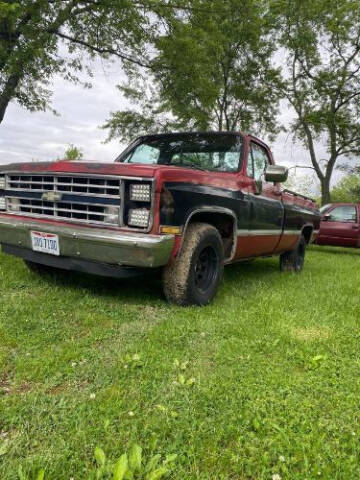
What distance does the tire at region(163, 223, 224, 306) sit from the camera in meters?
3.50

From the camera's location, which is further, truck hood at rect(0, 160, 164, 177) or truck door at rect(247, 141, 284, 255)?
truck door at rect(247, 141, 284, 255)

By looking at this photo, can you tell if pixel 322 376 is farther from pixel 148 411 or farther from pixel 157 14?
pixel 157 14

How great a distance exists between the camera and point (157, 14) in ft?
31.5

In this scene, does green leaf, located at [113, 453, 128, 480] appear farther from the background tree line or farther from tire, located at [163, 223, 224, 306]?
the background tree line

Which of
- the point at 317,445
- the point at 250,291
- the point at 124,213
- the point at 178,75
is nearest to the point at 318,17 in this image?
the point at 178,75

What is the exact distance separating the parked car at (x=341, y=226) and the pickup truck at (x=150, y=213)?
7.14 metres

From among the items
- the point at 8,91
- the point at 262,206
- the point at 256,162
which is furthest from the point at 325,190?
the point at 262,206

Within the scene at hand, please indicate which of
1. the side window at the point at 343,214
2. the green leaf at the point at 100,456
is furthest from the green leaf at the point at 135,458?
the side window at the point at 343,214

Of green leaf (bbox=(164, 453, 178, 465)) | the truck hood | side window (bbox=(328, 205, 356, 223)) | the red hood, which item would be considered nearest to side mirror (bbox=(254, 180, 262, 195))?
the red hood

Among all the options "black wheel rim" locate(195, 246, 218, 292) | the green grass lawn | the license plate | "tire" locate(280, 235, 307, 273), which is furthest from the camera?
"tire" locate(280, 235, 307, 273)

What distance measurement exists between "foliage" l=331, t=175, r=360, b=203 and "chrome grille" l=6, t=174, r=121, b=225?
104 ft

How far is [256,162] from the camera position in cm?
497

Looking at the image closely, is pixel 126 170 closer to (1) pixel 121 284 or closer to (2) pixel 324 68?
(1) pixel 121 284

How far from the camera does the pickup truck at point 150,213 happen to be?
3117 mm
